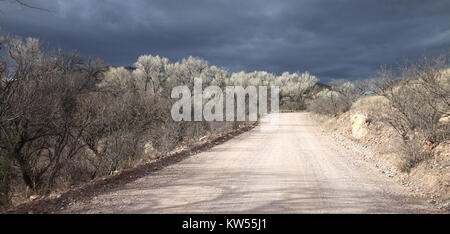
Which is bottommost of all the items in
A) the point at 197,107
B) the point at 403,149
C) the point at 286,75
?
the point at 403,149

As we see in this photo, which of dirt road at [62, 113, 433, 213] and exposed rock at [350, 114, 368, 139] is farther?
exposed rock at [350, 114, 368, 139]

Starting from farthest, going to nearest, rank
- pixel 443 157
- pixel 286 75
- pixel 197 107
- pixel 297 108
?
pixel 286 75 < pixel 297 108 < pixel 197 107 < pixel 443 157

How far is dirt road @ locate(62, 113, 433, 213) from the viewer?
491 centimetres

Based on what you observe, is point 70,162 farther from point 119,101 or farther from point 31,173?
point 119,101

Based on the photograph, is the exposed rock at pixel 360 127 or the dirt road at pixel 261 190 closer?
the dirt road at pixel 261 190

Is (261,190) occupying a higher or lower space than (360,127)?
lower

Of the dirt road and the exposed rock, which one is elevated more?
the exposed rock

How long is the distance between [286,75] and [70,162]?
257 feet

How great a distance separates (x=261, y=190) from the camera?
19.6 ft

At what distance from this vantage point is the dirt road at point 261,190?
4.91 meters

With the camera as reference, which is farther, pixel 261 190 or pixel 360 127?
pixel 360 127

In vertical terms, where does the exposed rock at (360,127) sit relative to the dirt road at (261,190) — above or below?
above

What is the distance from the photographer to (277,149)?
1199 centimetres
